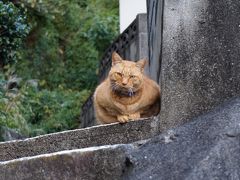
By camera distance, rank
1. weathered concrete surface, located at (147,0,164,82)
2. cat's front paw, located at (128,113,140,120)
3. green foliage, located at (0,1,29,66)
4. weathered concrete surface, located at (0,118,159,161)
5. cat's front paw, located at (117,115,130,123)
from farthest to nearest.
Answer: green foliage, located at (0,1,29,66), weathered concrete surface, located at (147,0,164,82), cat's front paw, located at (128,113,140,120), cat's front paw, located at (117,115,130,123), weathered concrete surface, located at (0,118,159,161)

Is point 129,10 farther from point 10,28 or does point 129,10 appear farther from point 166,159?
point 166,159

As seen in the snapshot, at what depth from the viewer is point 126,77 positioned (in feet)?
18.8

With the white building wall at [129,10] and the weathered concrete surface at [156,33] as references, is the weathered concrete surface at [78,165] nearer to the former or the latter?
the weathered concrete surface at [156,33]

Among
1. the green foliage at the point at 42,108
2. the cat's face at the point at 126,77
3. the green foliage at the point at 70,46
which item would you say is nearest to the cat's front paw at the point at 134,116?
the cat's face at the point at 126,77

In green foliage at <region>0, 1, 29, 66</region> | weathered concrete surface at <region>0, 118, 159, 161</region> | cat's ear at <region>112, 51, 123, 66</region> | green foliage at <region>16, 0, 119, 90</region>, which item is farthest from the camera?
green foliage at <region>16, 0, 119, 90</region>

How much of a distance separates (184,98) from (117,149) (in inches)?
26.4

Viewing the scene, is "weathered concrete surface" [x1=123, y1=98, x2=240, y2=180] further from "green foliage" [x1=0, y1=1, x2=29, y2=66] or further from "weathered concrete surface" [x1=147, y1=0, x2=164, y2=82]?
"green foliage" [x1=0, y1=1, x2=29, y2=66]

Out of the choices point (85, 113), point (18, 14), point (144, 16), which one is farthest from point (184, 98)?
point (85, 113)

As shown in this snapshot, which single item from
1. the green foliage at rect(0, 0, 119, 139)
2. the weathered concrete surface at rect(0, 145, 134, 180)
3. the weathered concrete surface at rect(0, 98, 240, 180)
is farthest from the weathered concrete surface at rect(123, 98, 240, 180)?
the green foliage at rect(0, 0, 119, 139)

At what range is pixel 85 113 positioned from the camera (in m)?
13.5

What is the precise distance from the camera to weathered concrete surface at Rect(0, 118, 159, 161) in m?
5.15

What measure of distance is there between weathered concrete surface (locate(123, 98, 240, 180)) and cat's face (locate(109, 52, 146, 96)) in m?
1.00

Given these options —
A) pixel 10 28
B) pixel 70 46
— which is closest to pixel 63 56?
pixel 70 46

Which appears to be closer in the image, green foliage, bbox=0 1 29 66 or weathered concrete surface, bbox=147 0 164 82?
weathered concrete surface, bbox=147 0 164 82
